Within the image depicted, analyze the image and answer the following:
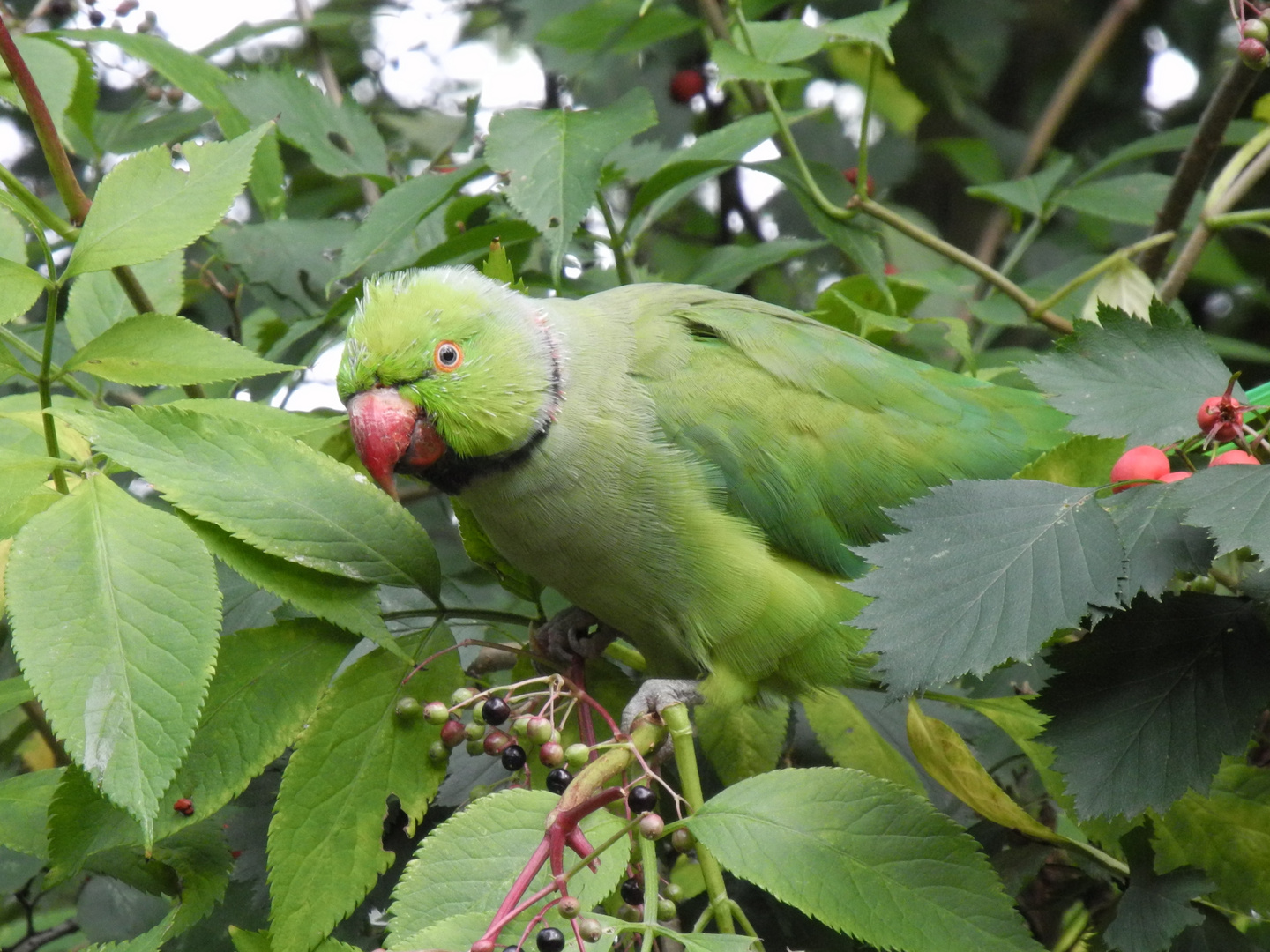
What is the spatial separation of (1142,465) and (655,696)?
831 millimetres

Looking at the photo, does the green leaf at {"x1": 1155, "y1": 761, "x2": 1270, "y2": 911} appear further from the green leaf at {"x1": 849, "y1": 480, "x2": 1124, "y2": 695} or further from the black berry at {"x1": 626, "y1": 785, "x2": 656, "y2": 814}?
the black berry at {"x1": 626, "y1": 785, "x2": 656, "y2": 814}

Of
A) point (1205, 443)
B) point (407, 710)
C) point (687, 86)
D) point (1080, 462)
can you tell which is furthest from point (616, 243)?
point (687, 86)

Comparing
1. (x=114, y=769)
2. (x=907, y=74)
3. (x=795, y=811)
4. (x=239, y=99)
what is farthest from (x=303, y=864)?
(x=907, y=74)

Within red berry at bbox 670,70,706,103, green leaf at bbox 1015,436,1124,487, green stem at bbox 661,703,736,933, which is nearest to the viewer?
green stem at bbox 661,703,736,933

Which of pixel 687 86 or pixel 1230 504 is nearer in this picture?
pixel 1230 504

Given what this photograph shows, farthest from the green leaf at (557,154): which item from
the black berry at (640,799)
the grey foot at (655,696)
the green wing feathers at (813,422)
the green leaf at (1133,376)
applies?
the black berry at (640,799)

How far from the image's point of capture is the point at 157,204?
1.60 m

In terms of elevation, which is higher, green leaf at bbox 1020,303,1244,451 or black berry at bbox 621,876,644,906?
green leaf at bbox 1020,303,1244,451

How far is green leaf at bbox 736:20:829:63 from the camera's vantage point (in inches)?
93.2

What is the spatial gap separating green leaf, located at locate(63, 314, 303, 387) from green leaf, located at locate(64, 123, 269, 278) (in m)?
0.11

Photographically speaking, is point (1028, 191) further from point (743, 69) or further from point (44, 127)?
point (44, 127)

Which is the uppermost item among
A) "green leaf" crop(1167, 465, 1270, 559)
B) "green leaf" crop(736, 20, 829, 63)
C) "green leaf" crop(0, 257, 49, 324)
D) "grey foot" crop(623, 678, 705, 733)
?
"green leaf" crop(736, 20, 829, 63)

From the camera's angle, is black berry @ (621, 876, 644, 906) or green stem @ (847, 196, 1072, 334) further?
green stem @ (847, 196, 1072, 334)

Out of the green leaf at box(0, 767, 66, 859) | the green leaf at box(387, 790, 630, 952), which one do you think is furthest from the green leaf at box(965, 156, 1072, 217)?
the green leaf at box(0, 767, 66, 859)
